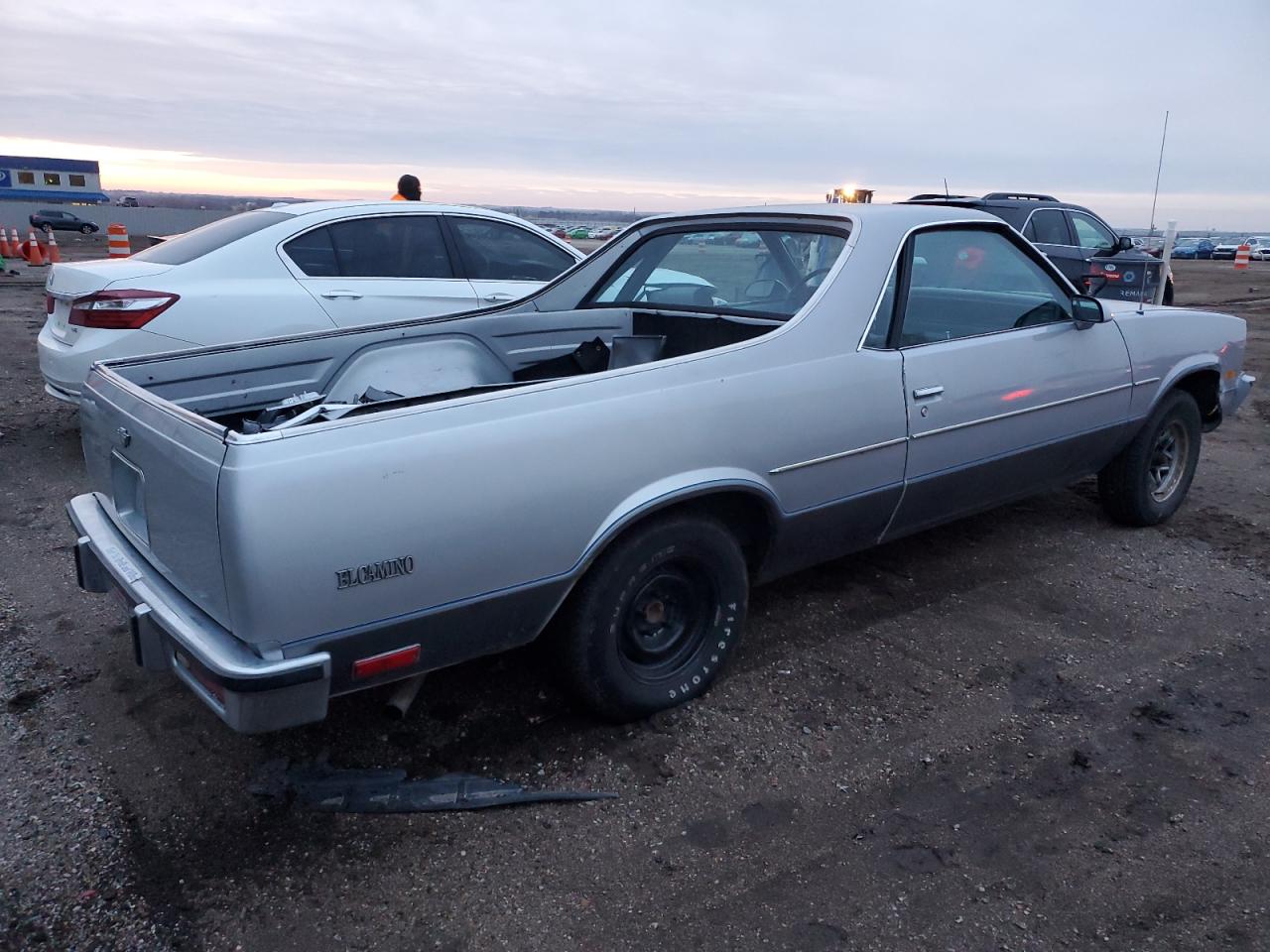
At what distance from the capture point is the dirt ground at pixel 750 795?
2.38 m

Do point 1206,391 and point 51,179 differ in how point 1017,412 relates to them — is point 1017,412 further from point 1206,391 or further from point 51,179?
point 51,179

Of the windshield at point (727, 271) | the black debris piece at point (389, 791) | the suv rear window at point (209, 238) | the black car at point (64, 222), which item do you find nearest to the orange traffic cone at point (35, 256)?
the suv rear window at point (209, 238)

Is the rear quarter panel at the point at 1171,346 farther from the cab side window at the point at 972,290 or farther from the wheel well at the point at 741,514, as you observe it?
the wheel well at the point at 741,514

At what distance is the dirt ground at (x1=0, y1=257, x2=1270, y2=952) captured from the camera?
7.82 ft

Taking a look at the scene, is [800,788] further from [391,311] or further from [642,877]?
[391,311]

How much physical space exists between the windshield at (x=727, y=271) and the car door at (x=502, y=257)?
6.49 ft

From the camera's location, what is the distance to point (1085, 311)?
4.27 meters

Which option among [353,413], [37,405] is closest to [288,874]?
[353,413]

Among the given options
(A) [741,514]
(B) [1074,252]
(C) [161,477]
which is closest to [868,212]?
(A) [741,514]

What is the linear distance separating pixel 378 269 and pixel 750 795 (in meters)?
4.37

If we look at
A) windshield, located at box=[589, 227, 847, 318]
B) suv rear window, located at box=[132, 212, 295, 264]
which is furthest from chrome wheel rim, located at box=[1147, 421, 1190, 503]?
suv rear window, located at box=[132, 212, 295, 264]

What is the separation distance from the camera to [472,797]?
112 inches

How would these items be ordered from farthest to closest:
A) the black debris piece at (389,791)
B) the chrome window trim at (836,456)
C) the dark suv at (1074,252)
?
the dark suv at (1074,252), the chrome window trim at (836,456), the black debris piece at (389,791)

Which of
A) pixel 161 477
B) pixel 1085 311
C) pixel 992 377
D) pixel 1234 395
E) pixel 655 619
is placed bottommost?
pixel 655 619
